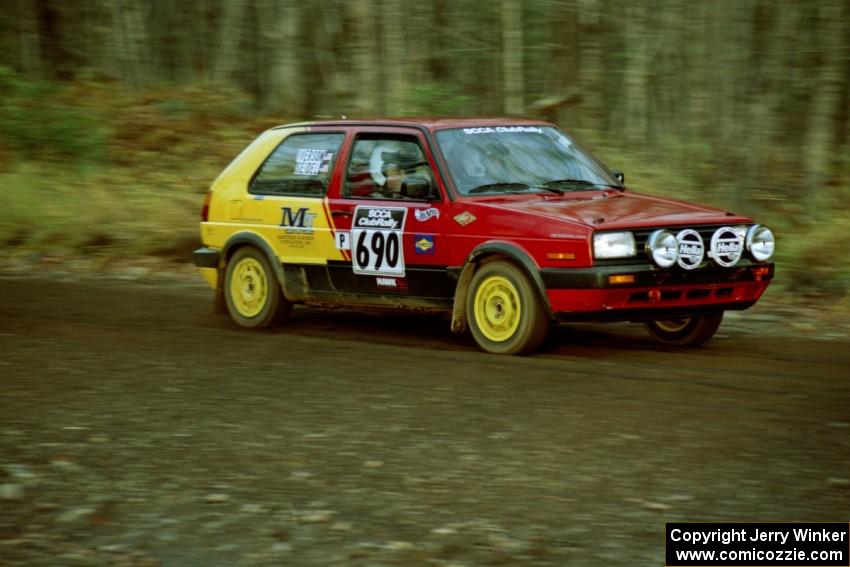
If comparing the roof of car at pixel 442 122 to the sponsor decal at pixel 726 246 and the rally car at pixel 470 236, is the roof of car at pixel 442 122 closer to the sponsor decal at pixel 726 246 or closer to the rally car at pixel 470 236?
the rally car at pixel 470 236

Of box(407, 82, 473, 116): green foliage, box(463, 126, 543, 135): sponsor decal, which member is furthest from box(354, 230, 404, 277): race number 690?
box(407, 82, 473, 116): green foliage

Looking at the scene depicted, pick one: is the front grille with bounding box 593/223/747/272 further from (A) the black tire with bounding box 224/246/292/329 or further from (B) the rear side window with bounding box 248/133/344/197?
(A) the black tire with bounding box 224/246/292/329

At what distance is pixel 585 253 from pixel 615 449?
6.96ft

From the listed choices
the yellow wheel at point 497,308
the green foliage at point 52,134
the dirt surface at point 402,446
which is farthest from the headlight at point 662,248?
the green foliage at point 52,134

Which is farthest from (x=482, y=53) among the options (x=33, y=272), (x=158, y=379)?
(x=158, y=379)

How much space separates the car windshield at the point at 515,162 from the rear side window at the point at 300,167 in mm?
1060

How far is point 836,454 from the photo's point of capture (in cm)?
581

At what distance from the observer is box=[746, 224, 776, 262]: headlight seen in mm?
8445

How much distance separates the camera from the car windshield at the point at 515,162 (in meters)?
8.88

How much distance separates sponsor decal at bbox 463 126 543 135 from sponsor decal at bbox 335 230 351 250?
1123mm

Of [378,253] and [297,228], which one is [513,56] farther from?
[378,253]

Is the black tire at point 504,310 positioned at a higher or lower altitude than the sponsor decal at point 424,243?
lower

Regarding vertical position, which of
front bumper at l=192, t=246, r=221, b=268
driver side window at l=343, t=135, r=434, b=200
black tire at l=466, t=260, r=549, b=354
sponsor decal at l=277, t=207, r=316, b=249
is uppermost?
driver side window at l=343, t=135, r=434, b=200

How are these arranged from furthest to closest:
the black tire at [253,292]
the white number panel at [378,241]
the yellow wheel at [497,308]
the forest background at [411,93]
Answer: the forest background at [411,93] < the black tire at [253,292] < the white number panel at [378,241] < the yellow wheel at [497,308]
